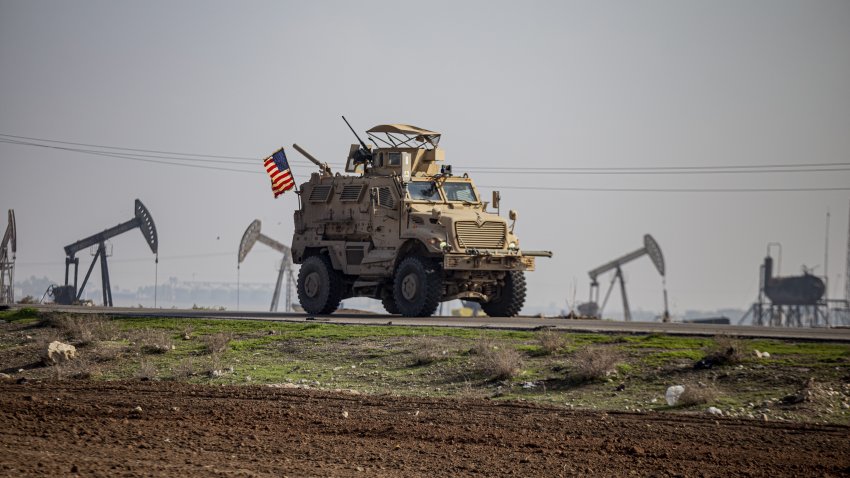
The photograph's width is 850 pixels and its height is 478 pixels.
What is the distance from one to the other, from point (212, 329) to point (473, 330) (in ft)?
19.8

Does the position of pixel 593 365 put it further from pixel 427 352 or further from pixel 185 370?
pixel 185 370

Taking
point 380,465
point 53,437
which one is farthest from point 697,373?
point 53,437

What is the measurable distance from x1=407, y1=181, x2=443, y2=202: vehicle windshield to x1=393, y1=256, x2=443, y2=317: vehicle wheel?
1694 mm

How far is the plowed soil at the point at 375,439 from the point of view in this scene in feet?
38.4

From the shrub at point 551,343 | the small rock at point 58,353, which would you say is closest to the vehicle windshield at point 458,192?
the shrub at point 551,343

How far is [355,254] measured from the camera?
32.9m

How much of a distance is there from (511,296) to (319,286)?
536 cm

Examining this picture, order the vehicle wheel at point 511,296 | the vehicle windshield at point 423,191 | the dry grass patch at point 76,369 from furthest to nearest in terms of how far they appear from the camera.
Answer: the vehicle wheel at point 511,296
the vehicle windshield at point 423,191
the dry grass patch at point 76,369

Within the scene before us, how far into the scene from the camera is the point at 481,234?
103 ft

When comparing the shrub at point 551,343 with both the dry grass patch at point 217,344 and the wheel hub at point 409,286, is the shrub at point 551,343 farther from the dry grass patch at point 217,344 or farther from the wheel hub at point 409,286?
the wheel hub at point 409,286

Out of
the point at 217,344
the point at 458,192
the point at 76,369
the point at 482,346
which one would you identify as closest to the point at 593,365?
the point at 482,346

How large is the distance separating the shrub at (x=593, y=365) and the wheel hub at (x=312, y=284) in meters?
15.5

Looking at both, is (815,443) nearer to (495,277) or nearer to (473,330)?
(473,330)

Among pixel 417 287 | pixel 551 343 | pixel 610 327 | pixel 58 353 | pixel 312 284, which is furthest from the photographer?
pixel 312 284
